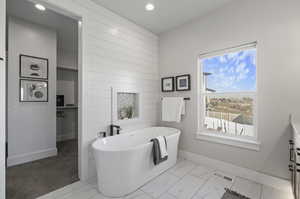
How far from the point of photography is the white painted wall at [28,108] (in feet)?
8.54

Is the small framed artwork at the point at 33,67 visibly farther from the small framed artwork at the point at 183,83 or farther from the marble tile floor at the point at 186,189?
the small framed artwork at the point at 183,83

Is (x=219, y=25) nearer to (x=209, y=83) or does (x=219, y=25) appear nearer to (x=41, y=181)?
(x=209, y=83)

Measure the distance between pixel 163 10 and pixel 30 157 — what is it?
3.85 meters

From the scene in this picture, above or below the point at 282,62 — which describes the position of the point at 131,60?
above

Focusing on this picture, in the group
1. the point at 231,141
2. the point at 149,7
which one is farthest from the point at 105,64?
the point at 231,141

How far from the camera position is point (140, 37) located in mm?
3080

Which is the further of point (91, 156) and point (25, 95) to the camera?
point (25, 95)

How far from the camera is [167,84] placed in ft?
10.8

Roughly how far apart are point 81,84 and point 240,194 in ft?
8.94

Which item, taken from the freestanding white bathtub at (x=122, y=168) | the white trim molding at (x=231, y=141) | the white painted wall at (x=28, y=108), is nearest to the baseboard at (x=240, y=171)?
the white trim molding at (x=231, y=141)

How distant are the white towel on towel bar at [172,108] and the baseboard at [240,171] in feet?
2.51

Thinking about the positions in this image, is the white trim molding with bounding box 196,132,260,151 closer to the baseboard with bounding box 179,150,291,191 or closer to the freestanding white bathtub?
the baseboard with bounding box 179,150,291,191

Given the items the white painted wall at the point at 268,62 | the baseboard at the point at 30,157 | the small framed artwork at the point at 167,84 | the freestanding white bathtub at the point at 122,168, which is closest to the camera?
the freestanding white bathtub at the point at 122,168

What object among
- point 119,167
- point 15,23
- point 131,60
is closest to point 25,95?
point 15,23
